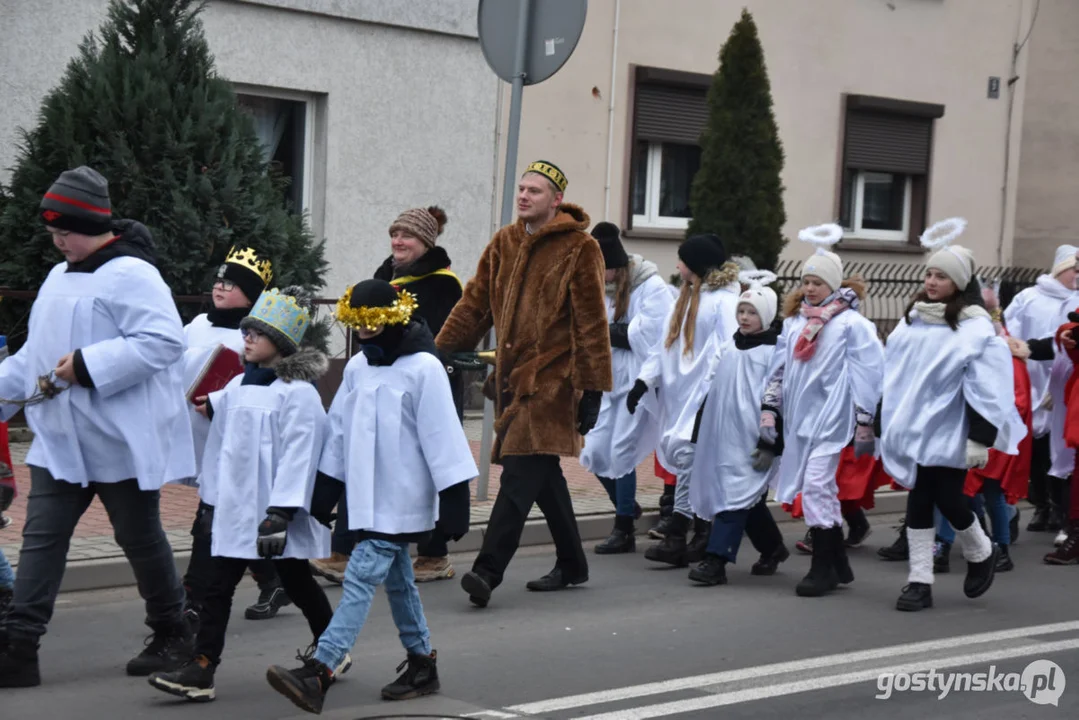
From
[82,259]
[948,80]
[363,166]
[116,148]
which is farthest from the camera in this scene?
[948,80]

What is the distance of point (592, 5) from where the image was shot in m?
16.6

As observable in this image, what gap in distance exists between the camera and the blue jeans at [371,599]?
5.79 meters

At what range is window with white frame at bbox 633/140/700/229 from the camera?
58.1 feet

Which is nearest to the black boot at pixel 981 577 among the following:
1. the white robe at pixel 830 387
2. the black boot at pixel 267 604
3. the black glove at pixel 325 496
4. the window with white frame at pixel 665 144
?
the white robe at pixel 830 387

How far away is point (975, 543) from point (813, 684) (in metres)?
2.02

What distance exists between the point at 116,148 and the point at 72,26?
263 centimetres

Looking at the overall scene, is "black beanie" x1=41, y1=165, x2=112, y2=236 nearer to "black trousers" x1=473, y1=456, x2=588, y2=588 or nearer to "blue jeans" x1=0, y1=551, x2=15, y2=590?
"blue jeans" x1=0, y1=551, x2=15, y2=590

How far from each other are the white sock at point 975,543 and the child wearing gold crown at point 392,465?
10.3 ft

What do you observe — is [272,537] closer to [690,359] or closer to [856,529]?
[690,359]

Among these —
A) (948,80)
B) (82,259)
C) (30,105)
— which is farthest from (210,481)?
(948,80)

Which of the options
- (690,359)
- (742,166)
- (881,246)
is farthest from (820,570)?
(881,246)

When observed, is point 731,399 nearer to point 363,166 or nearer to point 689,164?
point 363,166

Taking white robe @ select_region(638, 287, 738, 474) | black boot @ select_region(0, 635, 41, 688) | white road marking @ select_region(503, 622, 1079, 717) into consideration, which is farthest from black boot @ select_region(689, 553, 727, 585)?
black boot @ select_region(0, 635, 41, 688)

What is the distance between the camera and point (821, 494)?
27.8 feet
